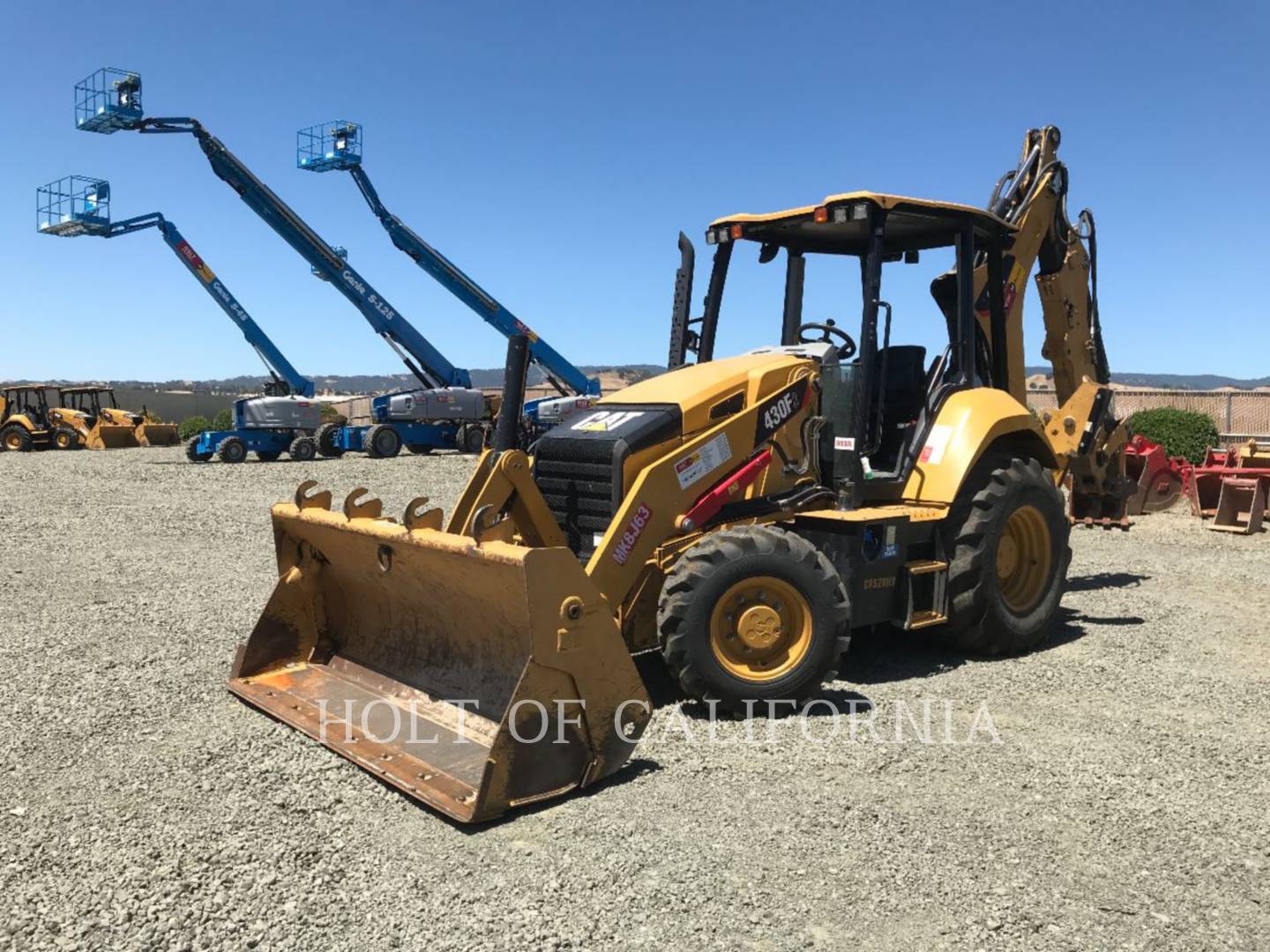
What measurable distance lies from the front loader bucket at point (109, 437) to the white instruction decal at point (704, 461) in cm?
2935

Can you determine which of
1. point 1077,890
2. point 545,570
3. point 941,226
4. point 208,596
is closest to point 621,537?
point 545,570

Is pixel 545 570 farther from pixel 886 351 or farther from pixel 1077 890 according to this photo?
pixel 886 351

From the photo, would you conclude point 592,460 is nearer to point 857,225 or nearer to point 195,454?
point 857,225

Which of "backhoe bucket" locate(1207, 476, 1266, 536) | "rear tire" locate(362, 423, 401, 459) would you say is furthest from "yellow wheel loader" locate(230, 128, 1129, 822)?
"rear tire" locate(362, 423, 401, 459)

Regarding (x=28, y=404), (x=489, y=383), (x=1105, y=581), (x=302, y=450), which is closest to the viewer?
(x=1105, y=581)

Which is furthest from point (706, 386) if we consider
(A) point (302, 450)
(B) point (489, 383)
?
(B) point (489, 383)

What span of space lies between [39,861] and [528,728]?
1842 mm

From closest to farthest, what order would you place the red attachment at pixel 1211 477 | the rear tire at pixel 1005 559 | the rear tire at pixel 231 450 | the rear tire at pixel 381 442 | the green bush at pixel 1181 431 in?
the rear tire at pixel 1005 559, the red attachment at pixel 1211 477, the green bush at pixel 1181 431, the rear tire at pixel 231 450, the rear tire at pixel 381 442

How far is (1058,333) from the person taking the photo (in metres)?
8.95

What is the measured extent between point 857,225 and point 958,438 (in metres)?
1.54

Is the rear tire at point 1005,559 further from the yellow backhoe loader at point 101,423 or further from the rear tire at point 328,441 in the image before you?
the yellow backhoe loader at point 101,423

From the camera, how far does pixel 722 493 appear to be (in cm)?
574

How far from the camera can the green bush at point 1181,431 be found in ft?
62.3

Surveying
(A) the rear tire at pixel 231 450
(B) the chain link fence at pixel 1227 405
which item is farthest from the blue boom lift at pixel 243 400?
(B) the chain link fence at pixel 1227 405
